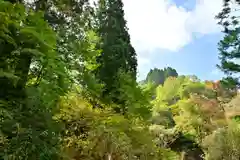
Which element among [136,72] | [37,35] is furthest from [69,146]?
[136,72]

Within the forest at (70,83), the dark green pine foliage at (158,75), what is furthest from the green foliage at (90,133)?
the dark green pine foliage at (158,75)

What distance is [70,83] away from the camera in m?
14.2

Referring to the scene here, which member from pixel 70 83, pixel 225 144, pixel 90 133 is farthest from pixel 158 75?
pixel 90 133

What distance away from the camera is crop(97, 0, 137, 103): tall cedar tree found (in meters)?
20.0

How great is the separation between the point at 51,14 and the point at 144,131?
678 cm

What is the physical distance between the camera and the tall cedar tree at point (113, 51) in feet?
65.6

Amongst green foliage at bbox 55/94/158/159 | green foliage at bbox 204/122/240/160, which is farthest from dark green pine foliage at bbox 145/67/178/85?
green foliage at bbox 55/94/158/159

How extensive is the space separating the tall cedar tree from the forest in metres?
0.05

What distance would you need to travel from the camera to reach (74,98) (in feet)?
47.4

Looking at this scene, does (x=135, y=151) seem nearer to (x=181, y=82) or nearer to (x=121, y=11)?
(x=121, y=11)

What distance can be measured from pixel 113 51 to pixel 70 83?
20.4 feet

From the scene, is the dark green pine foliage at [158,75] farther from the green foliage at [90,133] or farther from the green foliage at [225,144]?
the green foliage at [90,133]

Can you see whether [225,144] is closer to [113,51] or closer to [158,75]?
[113,51]

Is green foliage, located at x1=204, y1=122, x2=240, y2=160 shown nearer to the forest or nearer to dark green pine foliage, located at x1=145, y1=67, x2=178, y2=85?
the forest
